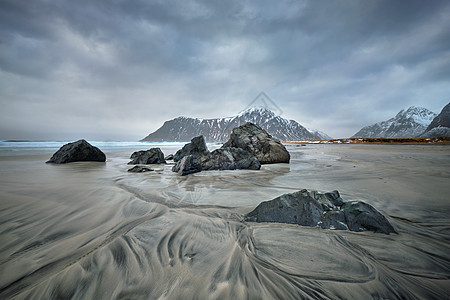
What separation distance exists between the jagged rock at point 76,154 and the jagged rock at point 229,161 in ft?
18.6

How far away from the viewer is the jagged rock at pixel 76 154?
745 cm

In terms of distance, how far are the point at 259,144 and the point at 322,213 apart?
695cm

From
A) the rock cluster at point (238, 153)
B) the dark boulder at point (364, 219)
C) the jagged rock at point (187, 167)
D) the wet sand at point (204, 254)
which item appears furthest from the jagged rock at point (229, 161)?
the dark boulder at point (364, 219)

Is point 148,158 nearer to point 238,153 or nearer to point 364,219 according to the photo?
point 238,153

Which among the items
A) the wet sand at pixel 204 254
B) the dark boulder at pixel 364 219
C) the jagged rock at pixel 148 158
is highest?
the jagged rock at pixel 148 158

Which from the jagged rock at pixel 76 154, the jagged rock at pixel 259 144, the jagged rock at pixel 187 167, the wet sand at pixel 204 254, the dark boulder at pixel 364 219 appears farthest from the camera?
the jagged rock at pixel 259 144

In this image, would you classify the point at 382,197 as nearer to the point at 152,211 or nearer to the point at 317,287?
the point at 317,287

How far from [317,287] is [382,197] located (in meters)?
2.61

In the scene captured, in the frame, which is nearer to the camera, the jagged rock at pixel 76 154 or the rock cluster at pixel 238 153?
the rock cluster at pixel 238 153

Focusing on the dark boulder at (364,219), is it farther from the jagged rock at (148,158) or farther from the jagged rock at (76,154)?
the jagged rock at (76,154)

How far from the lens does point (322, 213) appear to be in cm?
195

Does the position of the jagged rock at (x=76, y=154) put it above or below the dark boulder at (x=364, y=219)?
above

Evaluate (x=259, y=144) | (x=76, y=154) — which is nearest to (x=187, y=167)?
(x=259, y=144)

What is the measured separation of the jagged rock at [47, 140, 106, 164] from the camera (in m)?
7.45
